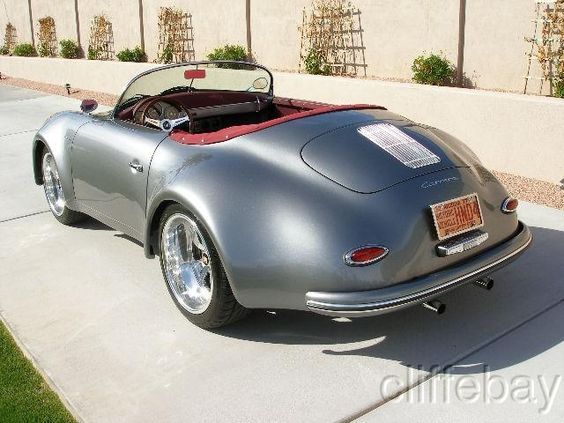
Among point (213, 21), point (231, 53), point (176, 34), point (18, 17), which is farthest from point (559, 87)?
point (18, 17)

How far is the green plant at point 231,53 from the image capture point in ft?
39.4

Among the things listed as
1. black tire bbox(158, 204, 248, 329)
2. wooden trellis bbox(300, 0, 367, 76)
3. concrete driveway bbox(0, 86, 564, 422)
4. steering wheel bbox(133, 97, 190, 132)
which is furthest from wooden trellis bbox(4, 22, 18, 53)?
black tire bbox(158, 204, 248, 329)

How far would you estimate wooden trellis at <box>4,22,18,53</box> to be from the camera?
22.1 m

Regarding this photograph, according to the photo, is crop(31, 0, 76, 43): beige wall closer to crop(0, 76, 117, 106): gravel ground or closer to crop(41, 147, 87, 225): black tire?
crop(0, 76, 117, 106): gravel ground

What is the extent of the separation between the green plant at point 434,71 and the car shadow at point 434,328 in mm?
4700

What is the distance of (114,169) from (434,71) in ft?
17.2

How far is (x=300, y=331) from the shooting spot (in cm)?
359

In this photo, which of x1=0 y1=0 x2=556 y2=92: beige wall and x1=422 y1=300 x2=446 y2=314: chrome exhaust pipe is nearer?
x1=422 y1=300 x2=446 y2=314: chrome exhaust pipe

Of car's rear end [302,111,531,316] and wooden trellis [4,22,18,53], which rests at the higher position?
wooden trellis [4,22,18,53]

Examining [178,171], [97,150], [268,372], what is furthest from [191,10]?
[268,372]

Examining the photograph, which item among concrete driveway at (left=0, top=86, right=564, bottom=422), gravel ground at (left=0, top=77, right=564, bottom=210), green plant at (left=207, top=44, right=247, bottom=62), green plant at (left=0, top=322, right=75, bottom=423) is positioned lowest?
green plant at (left=0, top=322, right=75, bottom=423)

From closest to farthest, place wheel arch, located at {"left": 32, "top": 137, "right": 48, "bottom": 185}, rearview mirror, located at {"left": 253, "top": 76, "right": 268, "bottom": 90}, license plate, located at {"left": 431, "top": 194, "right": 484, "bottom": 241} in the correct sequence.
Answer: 1. license plate, located at {"left": 431, "top": 194, "right": 484, "bottom": 241}
2. rearview mirror, located at {"left": 253, "top": 76, "right": 268, "bottom": 90}
3. wheel arch, located at {"left": 32, "top": 137, "right": 48, "bottom": 185}

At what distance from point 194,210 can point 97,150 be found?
1.42 m

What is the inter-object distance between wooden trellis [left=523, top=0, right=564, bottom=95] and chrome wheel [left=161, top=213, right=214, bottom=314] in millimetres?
5158
